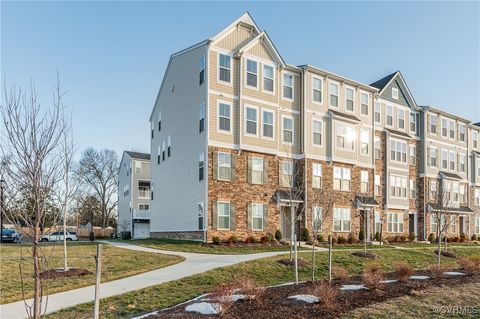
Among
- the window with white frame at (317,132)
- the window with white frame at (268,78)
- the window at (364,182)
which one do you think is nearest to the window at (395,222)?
the window at (364,182)

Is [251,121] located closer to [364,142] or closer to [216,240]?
[216,240]

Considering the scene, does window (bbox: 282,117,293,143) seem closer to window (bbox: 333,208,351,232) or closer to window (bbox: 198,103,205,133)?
window (bbox: 198,103,205,133)

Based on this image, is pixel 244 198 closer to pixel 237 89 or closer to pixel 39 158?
pixel 237 89

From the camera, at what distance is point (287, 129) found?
2633 centimetres

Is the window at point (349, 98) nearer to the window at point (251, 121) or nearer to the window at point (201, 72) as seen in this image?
the window at point (251, 121)

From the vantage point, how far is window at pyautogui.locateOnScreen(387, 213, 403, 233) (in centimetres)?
3147

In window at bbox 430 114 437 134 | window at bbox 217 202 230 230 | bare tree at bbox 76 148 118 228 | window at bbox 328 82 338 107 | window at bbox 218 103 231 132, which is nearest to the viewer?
window at bbox 217 202 230 230

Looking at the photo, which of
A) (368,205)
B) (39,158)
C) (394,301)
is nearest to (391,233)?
(368,205)

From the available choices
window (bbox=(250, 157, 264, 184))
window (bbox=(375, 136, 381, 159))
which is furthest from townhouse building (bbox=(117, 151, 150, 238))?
window (bbox=(375, 136, 381, 159))

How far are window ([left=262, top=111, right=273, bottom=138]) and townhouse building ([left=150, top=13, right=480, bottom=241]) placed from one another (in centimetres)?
7

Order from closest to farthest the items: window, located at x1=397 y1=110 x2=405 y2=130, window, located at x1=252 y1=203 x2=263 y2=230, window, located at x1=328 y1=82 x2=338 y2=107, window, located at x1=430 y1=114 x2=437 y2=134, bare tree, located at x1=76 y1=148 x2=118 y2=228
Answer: window, located at x1=252 y1=203 x2=263 y2=230
window, located at x1=328 y1=82 x2=338 y2=107
window, located at x1=397 y1=110 x2=405 y2=130
window, located at x1=430 y1=114 x2=437 y2=134
bare tree, located at x1=76 y1=148 x2=118 y2=228

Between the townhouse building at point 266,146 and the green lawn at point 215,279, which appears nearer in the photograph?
the green lawn at point 215,279

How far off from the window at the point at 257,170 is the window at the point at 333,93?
285 inches

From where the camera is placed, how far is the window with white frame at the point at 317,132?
89.5 ft
